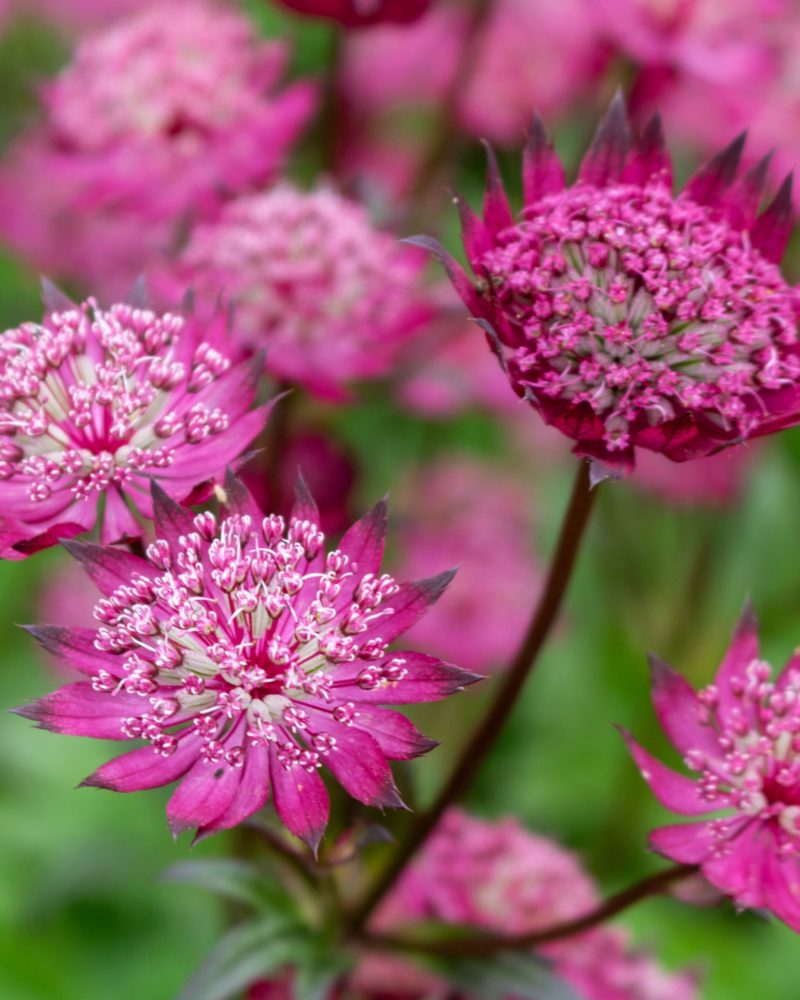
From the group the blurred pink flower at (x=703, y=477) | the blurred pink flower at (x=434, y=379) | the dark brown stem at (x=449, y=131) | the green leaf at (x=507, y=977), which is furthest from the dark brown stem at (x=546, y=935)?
the blurred pink flower at (x=703, y=477)

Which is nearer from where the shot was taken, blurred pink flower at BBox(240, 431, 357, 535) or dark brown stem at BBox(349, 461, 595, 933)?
dark brown stem at BBox(349, 461, 595, 933)

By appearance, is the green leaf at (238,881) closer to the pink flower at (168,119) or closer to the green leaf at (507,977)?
the green leaf at (507,977)

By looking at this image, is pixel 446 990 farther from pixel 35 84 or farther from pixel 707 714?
pixel 35 84

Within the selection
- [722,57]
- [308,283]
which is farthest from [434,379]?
[722,57]

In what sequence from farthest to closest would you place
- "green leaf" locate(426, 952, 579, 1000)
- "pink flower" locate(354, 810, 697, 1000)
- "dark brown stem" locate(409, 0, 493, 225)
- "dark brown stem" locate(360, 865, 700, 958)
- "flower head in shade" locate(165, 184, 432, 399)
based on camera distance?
"dark brown stem" locate(409, 0, 493, 225) → "flower head in shade" locate(165, 184, 432, 399) → "pink flower" locate(354, 810, 697, 1000) → "green leaf" locate(426, 952, 579, 1000) → "dark brown stem" locate(360, 865, 700, 958)

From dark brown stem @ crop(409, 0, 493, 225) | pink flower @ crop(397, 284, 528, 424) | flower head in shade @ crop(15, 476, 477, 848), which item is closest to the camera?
flower head in shade @ crop(15, 476, 477, 848)

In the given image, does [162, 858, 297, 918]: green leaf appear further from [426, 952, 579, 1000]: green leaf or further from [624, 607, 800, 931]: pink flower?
[624, 607, 800, 931]: pink flower

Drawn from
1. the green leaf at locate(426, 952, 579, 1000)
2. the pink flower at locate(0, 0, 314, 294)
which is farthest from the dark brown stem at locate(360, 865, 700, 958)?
the pink flower at locate(0, 0, 314, 294)
